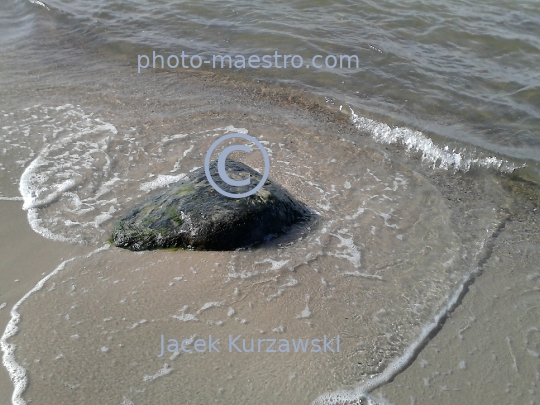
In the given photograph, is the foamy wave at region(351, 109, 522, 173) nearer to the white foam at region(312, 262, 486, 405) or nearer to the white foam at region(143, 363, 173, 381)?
the white foam at region(312, 262, 486, 405)

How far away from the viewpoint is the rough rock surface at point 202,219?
4457 millimetres

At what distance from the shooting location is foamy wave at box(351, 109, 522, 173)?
249 inches

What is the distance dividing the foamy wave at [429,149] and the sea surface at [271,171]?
1.1 inches

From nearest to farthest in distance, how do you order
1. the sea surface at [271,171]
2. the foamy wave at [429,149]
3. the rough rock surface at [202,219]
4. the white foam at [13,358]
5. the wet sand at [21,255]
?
1. the white foam at [13,358]
2. the sea surface at [271,171]
3. the wet sand at [21,255]
4. the rough rock surface at [202,219]
5. the foamy wave at [429,149]

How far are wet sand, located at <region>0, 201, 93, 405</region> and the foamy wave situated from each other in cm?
406

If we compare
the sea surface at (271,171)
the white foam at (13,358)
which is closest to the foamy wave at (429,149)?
the sea surface at (271,171)

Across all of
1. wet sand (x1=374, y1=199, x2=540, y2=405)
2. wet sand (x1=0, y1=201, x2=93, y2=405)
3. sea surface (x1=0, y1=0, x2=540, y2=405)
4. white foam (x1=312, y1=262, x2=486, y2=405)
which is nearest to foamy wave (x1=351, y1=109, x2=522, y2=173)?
sea surface (x1=0, y1=0, x2=540, y2=405)

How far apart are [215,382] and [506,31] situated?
9.01m

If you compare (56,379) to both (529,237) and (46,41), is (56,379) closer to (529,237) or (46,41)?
(529,237)

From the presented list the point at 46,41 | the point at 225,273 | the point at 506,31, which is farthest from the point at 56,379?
the point at 506,31

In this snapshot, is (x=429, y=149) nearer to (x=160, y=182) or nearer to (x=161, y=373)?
(x=160, y=182)

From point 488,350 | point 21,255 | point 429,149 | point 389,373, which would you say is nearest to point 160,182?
point 21,255

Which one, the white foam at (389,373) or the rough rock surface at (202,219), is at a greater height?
the rough rock surface at (202,219)

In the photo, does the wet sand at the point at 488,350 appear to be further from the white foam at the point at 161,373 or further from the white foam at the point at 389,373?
the white foam at the point at 161,373
